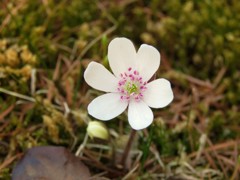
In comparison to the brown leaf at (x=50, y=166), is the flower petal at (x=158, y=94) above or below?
above

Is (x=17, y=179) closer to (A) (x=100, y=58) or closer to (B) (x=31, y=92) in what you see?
(B) (x=31, y=92)

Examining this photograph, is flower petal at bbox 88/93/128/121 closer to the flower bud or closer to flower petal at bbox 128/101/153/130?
flower petal at bbox 128/101/153/130

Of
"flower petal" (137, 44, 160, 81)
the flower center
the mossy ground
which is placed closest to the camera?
"flower petal" (137, 44, 160, 81)

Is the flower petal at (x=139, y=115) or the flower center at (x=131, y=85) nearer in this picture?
the flower petal at (x=139, y=115)

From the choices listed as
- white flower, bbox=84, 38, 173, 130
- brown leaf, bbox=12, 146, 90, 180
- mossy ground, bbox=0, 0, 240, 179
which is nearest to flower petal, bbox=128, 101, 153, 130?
white flower, bbox=84, 38, 173, 130

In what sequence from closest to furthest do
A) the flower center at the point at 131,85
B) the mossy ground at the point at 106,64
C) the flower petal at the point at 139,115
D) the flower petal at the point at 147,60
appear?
1. the flower petal at the point at 139,115
2. the flower petal at the point at 147,60
3. the flower center at the point at 131,85
4. the mossy ground at the point at 106,64

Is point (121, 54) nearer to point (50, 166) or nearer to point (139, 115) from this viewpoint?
point (139, 115)

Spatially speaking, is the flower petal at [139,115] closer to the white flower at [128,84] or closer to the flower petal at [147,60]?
the white flower at [128,84]

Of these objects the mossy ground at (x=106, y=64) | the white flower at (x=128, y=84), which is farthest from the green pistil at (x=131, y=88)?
the mossy ground at (x=106, y=64)
